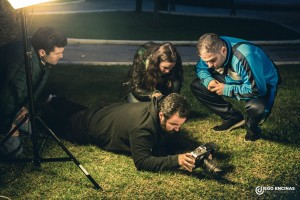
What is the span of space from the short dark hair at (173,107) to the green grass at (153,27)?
826 centimetres

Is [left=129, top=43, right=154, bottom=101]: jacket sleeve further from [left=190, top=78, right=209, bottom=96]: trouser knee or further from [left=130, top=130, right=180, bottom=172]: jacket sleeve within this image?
[left=130, top=130, right=180, bottom=172]: jacket sleeve

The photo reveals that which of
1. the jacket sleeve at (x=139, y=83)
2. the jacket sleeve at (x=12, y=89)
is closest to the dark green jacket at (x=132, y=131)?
the jacket sleeve at (x=139, y=83)

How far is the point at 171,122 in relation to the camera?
4031mm

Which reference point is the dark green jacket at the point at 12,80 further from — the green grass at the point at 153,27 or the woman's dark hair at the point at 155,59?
the green grass at the point at 153,27

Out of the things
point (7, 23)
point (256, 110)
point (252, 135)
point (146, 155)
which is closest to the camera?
A: point (146, 155)

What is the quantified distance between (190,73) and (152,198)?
15.8 feet

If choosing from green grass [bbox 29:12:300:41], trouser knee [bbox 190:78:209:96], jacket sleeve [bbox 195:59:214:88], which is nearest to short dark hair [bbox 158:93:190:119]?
jacket sleeve [bbox 195:59:214:88]

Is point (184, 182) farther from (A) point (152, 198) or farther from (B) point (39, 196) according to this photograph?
(B) point (39, 196)

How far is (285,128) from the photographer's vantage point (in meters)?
5.62

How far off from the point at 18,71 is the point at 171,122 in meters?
2.01

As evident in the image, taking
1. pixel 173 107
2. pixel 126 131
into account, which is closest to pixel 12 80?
pixel 126 131

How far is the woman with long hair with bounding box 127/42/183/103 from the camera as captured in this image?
16.7 ft

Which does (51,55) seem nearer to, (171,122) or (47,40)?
(47,40)

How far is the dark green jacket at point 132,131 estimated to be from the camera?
13.5 feet
